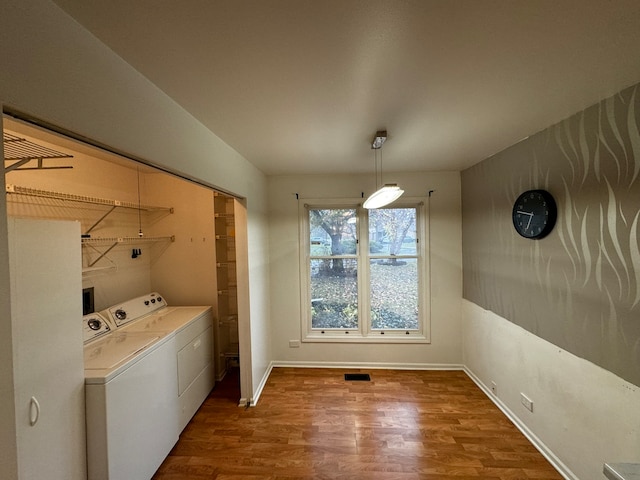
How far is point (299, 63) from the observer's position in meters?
1.20

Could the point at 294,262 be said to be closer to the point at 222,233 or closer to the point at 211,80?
the point at 222,233

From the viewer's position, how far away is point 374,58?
1179 millimetres

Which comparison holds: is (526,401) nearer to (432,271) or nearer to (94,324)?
(432,271)

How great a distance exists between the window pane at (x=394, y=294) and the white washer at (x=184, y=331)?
2.12m

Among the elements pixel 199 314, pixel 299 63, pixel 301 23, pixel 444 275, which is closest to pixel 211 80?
pixel 299 63

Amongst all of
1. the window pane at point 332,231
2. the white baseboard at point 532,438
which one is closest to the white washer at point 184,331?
the window pane at point 332,231

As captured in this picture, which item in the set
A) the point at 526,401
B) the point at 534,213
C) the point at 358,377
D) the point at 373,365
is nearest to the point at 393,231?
the point at 534,213

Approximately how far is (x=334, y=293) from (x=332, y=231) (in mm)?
863

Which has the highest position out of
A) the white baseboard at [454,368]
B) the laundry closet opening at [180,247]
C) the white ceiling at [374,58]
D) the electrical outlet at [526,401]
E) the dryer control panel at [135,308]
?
the white ceiling at [374,58]

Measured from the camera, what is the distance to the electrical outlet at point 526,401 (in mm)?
2274

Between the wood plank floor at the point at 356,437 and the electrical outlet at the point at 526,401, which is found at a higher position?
the electrical outlet at the point at 526,401

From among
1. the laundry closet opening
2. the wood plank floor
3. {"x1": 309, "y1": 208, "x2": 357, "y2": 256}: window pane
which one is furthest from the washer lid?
{"x1": 309, "y1": 208, "x2": 357, "y2": 256}: window pane

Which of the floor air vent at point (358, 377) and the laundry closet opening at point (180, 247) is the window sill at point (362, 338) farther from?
the laundry closet opening at point (180, 247)

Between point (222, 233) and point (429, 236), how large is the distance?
8.69 feet
